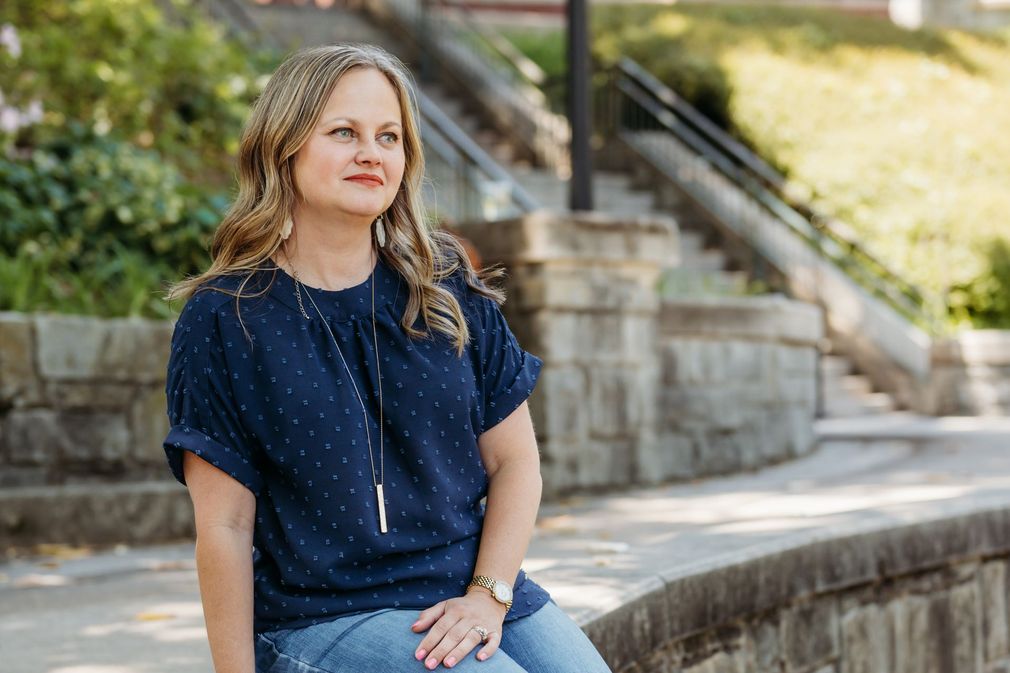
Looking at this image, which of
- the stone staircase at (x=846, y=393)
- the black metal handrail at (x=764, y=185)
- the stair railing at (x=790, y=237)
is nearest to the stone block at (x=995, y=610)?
the stone staircase at (x=846, y=393)

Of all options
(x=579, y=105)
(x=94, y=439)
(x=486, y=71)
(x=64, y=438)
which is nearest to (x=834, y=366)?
(x=486, y=71)

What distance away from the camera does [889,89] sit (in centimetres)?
1520

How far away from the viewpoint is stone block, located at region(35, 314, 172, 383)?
217 inches

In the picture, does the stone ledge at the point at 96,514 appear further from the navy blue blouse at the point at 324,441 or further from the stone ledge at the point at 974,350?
the stone ledge at the point at 974,350

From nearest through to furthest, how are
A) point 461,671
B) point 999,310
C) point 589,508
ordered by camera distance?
point 461,671, point 589,508, point 999,310

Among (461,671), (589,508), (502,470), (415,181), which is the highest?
(415,181)

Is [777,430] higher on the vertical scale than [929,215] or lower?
lower

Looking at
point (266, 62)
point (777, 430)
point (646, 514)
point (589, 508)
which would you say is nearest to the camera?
point (646, 514)

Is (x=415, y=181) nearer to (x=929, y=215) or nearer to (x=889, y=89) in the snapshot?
(x=929, y=215)

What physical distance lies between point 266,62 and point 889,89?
786 centimetres

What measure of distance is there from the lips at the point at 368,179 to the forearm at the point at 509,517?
0.57 metres

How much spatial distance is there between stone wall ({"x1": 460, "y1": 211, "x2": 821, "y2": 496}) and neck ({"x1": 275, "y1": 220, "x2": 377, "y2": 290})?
14.0 feet

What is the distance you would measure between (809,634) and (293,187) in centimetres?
299

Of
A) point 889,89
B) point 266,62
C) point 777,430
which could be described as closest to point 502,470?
point 777,430
